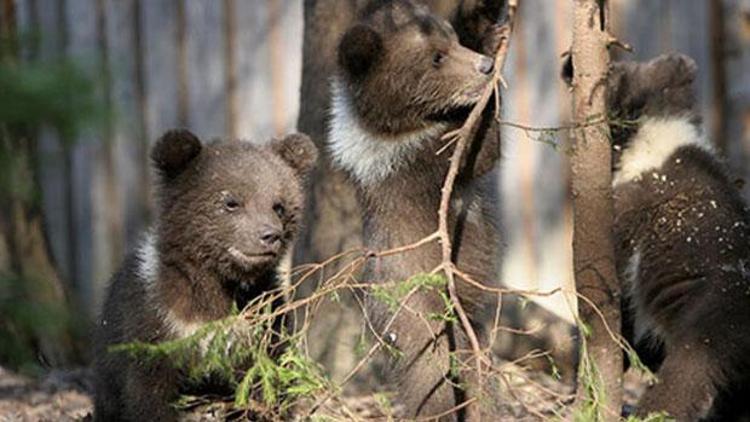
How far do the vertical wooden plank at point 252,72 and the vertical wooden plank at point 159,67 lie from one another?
42 centimetres

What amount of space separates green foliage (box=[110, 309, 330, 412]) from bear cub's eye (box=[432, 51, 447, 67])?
1223 millimetres

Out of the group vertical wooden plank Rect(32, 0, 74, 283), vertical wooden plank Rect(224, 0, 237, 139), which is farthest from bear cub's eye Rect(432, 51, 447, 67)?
vertical wooden plank Rect(32, 0, 74, 283)

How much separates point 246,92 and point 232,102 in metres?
0.11

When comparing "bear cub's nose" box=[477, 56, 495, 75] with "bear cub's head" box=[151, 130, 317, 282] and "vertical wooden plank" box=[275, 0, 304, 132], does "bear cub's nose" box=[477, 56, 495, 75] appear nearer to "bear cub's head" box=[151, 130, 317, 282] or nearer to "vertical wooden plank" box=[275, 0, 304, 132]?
"bear cub's head" box=[151, 130, 317, 282]

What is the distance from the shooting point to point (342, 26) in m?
7.81

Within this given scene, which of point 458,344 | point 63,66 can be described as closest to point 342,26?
point 458,344

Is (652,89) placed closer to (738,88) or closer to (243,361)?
(738,88)

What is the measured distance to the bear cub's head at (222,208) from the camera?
19.6 ft

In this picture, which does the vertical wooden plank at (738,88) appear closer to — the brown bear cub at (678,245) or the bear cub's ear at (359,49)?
the brown bear cub at (678,245)

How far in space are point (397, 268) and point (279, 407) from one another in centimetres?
98

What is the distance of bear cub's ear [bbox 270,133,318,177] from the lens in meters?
6.32

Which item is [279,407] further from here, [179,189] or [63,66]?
[63,66]

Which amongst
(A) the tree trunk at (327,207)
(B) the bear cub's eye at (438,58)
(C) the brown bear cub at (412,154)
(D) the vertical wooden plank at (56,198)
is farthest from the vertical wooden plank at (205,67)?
(B) the bear cub's eye at (438,58)

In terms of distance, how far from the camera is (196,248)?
6.05m
